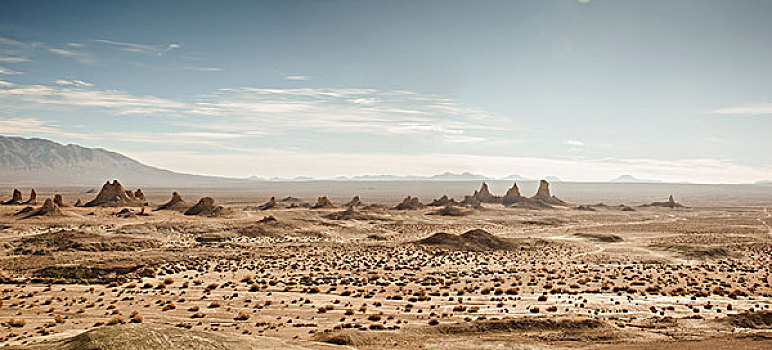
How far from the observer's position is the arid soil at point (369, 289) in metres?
19.9

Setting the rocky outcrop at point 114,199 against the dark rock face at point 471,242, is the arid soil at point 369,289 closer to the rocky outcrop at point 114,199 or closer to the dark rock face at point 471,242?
the dark rock face at point 471,242

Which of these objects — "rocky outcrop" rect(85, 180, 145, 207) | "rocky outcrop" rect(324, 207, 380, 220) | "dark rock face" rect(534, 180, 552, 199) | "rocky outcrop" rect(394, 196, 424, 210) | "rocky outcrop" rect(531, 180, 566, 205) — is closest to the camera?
"rocky outcrop" rect(324, 207, 380, 220)

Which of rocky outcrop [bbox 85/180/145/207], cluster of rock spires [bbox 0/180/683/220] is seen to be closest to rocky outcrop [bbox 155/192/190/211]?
cluster of rock spires [bbox 0/180/683/220]

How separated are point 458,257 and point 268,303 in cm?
2566

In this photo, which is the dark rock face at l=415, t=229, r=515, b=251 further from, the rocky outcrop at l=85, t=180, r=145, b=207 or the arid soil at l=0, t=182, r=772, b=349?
the rocky outcrop at l=85, t=180, r=145, b=207

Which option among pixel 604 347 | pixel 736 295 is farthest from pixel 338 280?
pixel 736 295

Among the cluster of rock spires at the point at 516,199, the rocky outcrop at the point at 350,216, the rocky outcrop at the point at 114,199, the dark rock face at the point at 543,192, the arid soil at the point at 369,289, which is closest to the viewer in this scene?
the arid soil at the point at 369,289

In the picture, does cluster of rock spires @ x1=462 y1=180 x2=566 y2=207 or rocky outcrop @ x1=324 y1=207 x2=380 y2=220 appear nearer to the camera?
rocky outcrop @ x1=324 y1=207 x2=380 y2=220

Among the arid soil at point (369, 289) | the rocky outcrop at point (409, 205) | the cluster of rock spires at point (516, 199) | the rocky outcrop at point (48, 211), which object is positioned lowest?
the arid soil at point (369, 289)

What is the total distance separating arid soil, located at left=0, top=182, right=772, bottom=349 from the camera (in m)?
19.9

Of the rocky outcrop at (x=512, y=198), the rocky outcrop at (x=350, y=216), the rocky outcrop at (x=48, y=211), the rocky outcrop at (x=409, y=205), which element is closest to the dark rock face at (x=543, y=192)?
the rocky outcrop at (x=512, y=198)

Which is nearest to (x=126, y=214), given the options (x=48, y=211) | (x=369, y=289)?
(x=48, y=211)

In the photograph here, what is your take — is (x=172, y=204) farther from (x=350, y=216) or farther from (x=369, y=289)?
(x=369, y=289)

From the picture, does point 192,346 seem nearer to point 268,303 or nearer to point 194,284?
point 268,303
